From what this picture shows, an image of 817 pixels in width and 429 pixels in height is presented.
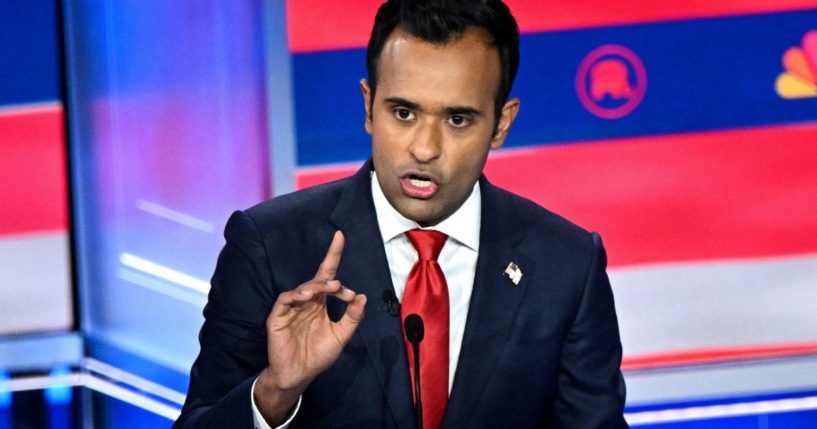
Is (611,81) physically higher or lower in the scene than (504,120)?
higher

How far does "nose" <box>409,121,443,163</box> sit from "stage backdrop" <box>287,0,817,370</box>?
142cm

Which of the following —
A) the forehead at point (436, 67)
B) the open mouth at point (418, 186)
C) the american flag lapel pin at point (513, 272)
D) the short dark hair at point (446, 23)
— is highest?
the short dark hair at point (446, 23)

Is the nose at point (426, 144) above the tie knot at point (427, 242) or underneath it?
above

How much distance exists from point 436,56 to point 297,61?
142cm

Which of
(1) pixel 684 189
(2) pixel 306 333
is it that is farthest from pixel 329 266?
(1) pixel 684 189

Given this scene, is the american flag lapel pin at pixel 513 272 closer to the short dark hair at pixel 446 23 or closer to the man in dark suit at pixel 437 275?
the man in dark suit at pixel 437 275

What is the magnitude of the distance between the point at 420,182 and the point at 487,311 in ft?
0.89

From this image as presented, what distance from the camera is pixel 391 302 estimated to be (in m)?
1.99

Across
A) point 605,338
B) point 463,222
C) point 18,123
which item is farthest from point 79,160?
point 605,338

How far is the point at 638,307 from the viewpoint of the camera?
11.5 feet

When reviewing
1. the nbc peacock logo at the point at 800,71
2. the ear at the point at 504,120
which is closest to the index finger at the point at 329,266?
the ear at the point at 504,120

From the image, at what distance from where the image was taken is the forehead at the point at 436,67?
1969 millimetres

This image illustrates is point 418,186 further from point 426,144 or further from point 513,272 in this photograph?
point 513,272

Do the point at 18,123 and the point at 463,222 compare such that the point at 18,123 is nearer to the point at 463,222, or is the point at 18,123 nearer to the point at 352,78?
the point at 352,78
